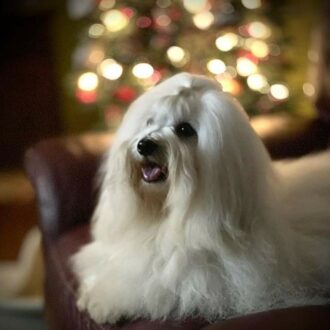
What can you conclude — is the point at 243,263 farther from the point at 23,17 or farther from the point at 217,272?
the point at 23,17

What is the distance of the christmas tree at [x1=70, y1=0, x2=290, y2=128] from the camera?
8.66 ft

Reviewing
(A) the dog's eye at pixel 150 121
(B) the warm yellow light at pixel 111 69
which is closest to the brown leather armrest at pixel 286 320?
(A) the dog's eye at pixel 150 121

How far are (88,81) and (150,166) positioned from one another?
4.50 feet

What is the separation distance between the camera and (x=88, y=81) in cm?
272

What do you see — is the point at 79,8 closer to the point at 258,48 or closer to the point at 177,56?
the point at 177,56

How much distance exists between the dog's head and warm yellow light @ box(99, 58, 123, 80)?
1228 mm

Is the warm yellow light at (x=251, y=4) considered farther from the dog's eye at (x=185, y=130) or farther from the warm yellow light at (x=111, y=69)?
the dog's eye at (x=185, y=130)

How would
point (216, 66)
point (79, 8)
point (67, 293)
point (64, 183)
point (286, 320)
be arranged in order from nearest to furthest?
point (286, 320)
point (67, 293)
point (64, 183)
point (216, 66)
point (79, 8)

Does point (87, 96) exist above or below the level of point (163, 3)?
below

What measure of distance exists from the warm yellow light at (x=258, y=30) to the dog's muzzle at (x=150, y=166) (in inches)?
56.2

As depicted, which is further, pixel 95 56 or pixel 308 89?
pixel 308 89

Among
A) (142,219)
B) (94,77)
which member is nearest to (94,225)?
(142,219)

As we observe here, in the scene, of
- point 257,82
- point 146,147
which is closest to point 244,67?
point 257,82

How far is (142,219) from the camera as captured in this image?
4.85ft
